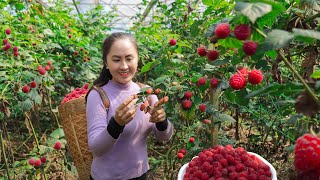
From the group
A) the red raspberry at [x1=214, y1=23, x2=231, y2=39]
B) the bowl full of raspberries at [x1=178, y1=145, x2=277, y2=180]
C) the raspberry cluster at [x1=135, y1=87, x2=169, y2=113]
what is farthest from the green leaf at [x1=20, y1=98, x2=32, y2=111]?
the red raspberry at [x1=214, y1=23, x2=231, y2=39]

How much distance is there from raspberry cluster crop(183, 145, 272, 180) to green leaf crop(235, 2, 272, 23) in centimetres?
71

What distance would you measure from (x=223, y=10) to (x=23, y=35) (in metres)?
1.79

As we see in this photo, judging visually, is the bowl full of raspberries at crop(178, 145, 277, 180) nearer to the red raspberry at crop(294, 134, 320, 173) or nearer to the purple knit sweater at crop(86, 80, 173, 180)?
the purple knit sweater at crop(86, 80, 173, 180)

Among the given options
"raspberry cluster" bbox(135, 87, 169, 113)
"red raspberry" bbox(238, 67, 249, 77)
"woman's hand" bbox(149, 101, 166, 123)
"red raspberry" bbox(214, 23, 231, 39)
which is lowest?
"woman's hand" bbox(149, 101, 166, 123)

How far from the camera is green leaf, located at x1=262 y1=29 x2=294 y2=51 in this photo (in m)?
0.64

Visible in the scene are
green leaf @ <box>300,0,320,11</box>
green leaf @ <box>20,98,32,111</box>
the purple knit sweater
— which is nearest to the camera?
green leaf @ <box>300,0,320,11</box>

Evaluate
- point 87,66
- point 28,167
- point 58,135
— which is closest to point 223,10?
point 58,135

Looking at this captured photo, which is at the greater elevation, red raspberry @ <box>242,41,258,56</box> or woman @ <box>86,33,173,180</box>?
red raspberry @ <box>242,41,258,56</box>

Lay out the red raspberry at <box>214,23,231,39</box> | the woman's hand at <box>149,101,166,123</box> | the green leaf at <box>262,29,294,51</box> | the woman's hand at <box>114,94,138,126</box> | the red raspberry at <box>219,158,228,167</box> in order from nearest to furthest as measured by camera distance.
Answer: the green leaf at <box>262,29,294,51</box> < the red raspberry at <box>214,23,231,39</box> < the red raspberry at <box>219,158,228,167</box> < the woman's hand at <box>114,94,138,126</box> < the woman's hand at <box>149,101,166,123</box>

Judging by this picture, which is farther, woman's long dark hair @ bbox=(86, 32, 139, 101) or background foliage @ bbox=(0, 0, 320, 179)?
woman's long dark hair @ bbox=(86, 32, 139, 101)

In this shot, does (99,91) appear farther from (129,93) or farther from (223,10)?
(223,10)

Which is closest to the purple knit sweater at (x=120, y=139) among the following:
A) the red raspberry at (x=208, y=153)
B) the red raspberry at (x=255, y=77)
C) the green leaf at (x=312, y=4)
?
the red raspberry at (x=208, y=153)

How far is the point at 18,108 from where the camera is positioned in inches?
90.9

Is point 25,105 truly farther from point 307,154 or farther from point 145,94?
point 307,154
